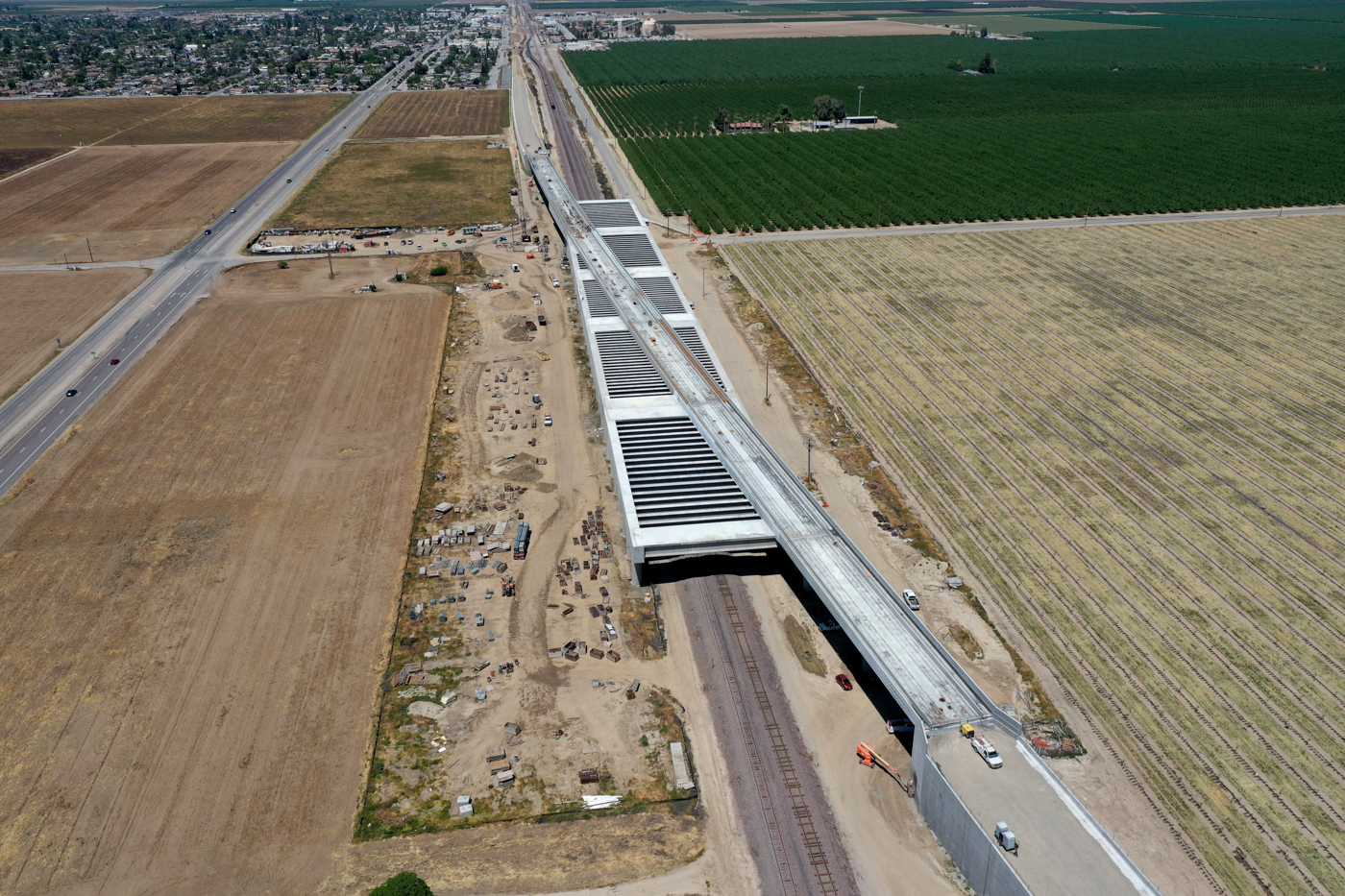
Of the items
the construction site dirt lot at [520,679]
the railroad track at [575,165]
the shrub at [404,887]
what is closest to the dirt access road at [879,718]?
the construction site dirt lot at [520,679]

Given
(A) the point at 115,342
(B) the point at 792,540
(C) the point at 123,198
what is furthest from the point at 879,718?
(C) the point at 123,198

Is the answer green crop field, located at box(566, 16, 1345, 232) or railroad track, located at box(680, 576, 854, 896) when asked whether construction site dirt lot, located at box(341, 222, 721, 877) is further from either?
green crop field, located at box(566, 16, 1345, 232)

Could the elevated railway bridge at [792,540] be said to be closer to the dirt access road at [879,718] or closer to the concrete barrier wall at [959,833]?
the concrete barrier wall at [959,833]

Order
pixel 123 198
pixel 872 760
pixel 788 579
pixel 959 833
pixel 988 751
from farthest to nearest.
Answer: pixel 123 198, pixel 788 579, pixel 872 760, pixel 988 751, pixel 959 833

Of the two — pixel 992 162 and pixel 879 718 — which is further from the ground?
pixel 992 162

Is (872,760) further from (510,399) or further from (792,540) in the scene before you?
(510,399)
